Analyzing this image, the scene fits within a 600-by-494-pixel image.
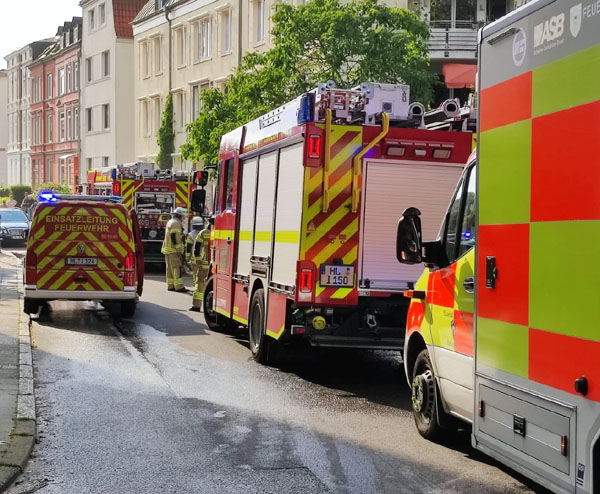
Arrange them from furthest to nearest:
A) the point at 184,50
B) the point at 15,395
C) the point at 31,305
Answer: the point at 184,50 < the point at 31,305 < the point at 15,395

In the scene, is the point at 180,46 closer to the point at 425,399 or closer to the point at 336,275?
the point at 336,275

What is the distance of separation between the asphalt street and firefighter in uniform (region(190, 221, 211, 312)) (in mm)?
4439

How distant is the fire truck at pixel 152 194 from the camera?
1102 inches

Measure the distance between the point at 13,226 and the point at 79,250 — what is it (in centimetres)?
2665

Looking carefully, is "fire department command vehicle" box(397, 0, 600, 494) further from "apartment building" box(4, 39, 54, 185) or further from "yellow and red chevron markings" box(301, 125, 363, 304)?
"apartment building" box(4, 39, 54, 185)

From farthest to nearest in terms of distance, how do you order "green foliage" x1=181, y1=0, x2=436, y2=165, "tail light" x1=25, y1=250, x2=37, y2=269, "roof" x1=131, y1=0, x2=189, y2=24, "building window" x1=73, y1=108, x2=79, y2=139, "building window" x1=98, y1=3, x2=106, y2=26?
"building window" x1=73, y1=108, x2=79, y2=139 → "building window" x1=98, y1=3, x2=106, y2=26 → "roof" x1=131, y1=0, x2=189, y2=24 → "green foliage" x1=181, y1=0, x2=436, y2=165 → "tail light" x1=25, y1=250, x2=37, y2=269

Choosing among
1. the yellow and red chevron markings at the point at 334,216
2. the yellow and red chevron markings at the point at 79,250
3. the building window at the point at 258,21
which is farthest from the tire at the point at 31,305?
the building window at the point at 258,21

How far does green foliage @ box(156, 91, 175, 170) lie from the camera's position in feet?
159

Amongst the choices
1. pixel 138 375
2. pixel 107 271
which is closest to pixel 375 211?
pixel 138 375

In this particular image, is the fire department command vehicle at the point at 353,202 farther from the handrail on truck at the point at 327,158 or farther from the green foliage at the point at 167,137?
the green foliage at the point at 167,137

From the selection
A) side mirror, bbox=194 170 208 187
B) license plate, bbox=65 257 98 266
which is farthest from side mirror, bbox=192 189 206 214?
license plate, bbox=65 257 98 266

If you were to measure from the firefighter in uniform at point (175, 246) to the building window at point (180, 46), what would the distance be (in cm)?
2738

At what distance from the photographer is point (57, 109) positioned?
71.9m

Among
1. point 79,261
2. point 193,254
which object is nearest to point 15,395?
point 79,261
